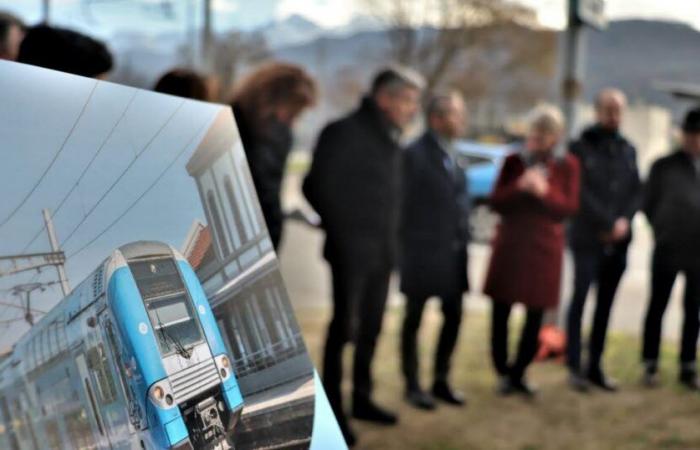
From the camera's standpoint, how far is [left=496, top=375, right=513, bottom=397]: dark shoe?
367 cm

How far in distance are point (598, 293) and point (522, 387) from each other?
615 mm

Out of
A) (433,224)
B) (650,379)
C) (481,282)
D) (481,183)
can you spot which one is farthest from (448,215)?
(481,183)

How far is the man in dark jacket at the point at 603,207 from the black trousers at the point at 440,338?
66 centimetres

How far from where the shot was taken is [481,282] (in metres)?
6.25

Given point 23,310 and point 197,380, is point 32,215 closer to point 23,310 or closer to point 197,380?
point 23,310

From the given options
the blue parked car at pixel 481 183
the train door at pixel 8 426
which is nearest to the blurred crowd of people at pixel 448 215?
the train door at pixel 8 426

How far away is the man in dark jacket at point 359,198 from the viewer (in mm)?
2861

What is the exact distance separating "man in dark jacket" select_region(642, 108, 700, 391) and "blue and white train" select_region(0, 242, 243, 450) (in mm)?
3045

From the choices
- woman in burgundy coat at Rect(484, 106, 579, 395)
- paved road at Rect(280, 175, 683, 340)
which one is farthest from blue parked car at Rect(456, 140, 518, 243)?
woman in burgundy coat at Rect(484, 106, 579, 395)

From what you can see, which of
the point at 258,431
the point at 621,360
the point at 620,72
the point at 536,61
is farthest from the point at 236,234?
the point at 536,61

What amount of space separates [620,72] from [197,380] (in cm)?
417

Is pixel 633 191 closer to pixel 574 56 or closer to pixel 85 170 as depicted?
pixel 574 56

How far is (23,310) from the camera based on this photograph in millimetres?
926

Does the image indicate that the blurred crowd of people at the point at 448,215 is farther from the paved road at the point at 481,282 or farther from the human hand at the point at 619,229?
the paved road at the point at 481,282
